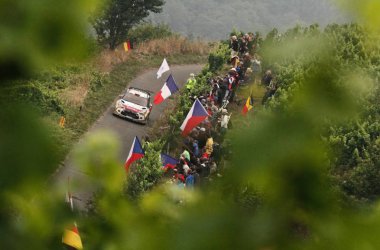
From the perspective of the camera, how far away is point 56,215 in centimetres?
156

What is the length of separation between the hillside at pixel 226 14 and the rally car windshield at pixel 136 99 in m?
79.1

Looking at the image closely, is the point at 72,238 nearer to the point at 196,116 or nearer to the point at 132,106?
the point at 196,116

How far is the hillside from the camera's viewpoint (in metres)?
98.9

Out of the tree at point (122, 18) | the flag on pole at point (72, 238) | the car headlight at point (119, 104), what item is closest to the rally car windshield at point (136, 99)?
the car headlight at point (119, 104)

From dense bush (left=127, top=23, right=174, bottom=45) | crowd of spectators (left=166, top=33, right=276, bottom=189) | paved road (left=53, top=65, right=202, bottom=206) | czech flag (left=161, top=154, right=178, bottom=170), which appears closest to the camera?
crowd of spectators (left=166, top=33, right=276, bottom=189)

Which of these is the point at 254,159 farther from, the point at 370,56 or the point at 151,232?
the point at 370,56

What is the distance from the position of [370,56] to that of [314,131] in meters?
0.40

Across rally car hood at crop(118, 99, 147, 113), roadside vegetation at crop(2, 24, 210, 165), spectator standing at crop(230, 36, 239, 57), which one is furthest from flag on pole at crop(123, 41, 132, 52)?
rally car hood at crop(118, 99, 147, 113)

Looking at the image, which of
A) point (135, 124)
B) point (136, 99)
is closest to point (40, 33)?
point (135, 124)

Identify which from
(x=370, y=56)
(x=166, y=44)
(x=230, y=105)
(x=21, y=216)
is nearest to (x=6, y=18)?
(x=21, y=216)

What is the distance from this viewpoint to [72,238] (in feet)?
5.82

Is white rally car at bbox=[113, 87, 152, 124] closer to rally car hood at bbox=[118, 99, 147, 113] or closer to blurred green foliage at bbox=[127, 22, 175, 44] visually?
rally car hood at bbox=[118, 99, 147, 113]

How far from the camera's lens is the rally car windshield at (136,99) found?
48.9 feet

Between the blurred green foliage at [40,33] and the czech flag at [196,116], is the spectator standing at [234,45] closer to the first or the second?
the czech flag at [196,116]
